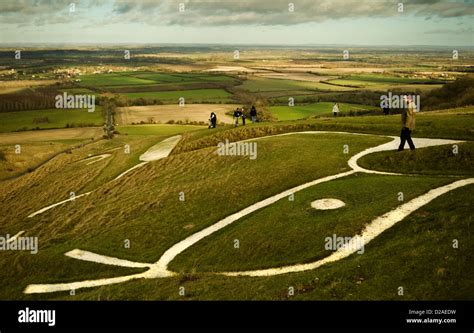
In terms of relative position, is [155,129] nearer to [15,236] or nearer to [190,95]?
[190,95]

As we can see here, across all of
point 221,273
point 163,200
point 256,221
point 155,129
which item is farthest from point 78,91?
point 221,273

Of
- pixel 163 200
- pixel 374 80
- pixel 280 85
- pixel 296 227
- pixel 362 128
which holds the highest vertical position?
pixel 374 80

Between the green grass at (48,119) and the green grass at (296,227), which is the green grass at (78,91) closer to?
the green grass at (48,119)

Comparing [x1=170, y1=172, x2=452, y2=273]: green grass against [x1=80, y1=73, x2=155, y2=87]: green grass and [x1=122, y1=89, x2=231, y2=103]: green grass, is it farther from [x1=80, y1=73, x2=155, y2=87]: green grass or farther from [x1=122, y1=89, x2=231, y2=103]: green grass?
[x1=80, y1=73, x2=155, y2=87]: green grass

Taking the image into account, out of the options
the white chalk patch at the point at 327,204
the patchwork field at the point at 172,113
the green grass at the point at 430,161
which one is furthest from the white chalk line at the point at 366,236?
the patchwork field at the point at 172,113

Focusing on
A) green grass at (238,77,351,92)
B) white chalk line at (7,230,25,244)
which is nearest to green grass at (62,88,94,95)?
green grass at (238,77,351,92)
